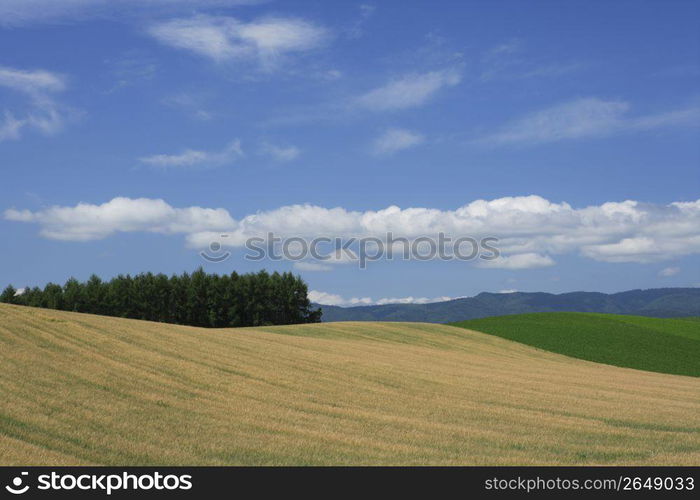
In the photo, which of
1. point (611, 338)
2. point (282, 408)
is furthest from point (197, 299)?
point (282, 408)

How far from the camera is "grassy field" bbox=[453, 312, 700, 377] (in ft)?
202

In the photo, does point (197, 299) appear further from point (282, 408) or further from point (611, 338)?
point (282, 408)

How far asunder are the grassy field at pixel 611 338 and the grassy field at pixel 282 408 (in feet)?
79.2

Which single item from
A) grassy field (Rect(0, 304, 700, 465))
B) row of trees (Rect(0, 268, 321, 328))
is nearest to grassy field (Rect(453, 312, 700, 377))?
grassy field (Rect(0, 304, 700, 465))

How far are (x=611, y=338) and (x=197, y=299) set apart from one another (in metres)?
63.2

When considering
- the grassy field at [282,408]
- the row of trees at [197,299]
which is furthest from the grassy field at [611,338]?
the row of trees at [197,299]

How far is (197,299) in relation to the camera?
10706 centimetres

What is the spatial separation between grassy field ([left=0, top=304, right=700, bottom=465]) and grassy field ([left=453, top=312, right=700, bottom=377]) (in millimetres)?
24127

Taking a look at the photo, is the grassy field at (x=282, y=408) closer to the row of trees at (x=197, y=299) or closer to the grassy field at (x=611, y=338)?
the grassy field at (x=611, y=338)

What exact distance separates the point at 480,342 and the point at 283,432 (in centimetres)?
5193

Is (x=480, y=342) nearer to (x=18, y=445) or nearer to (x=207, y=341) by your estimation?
(x=207, y=341)

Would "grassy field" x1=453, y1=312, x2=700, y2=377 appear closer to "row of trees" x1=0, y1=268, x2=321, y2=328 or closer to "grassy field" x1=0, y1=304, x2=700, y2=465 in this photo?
"grassy field" x1=0, y1=304, x2=700, y2=465
